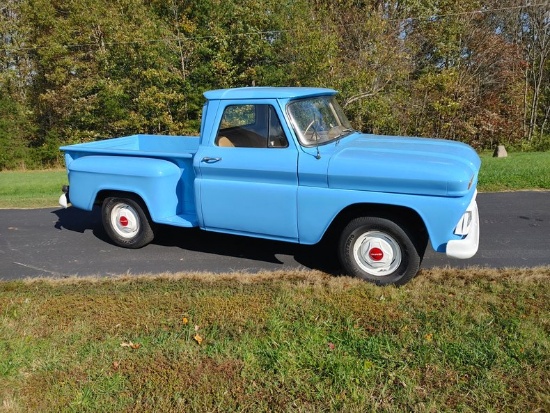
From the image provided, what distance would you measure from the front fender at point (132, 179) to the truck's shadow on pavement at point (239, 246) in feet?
2.26

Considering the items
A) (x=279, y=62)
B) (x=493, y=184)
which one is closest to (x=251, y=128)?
(x=493, y=184)

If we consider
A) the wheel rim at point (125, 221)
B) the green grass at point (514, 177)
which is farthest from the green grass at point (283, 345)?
the green grass at point (514, 177)

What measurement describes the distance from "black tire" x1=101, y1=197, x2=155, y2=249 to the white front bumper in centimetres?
368

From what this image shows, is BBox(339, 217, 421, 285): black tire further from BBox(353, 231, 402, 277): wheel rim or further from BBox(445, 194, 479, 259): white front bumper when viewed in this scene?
BBox(445, 194, 479, 259): white front bumper

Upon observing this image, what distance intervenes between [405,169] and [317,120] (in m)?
1.29

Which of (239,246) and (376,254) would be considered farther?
(239,246)

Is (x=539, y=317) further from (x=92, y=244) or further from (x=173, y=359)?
(x=92, y=244)

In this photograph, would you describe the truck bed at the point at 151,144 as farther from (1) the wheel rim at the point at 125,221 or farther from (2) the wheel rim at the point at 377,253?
(2) the wheel rim at the point at 377,253

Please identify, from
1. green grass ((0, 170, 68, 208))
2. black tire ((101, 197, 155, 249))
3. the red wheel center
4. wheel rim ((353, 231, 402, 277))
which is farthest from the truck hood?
green grass ((0, 170, 68, 208))

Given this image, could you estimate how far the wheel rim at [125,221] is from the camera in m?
6.36

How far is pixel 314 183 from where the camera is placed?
4930mm

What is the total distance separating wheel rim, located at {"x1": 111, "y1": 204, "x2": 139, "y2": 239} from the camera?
6.36m

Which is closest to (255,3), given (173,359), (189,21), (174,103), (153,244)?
(189,21)

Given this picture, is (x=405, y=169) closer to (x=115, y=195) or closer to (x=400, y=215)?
(x=400, y=215)
